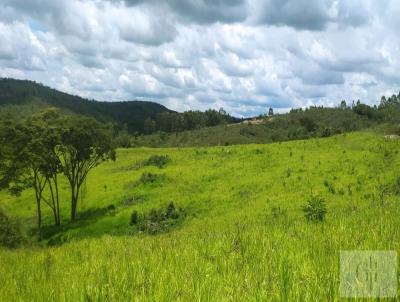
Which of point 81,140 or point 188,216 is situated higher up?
point 81,140

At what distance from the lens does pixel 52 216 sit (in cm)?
5681

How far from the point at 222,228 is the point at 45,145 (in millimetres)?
40398

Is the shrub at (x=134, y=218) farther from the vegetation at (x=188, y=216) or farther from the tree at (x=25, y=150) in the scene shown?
the tree at (x=25, y=150)

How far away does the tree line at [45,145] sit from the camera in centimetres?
4447

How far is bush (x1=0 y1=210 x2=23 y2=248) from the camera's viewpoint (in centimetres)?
3017

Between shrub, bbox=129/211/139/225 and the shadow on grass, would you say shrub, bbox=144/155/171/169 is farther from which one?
shrub, bbox=129/211/139/225

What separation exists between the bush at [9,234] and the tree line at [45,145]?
9067 millimetres

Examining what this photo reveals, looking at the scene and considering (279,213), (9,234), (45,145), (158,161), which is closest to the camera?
(279,213)

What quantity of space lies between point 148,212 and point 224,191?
8.50 m

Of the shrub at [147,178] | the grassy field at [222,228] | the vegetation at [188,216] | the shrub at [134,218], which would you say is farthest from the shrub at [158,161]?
the shrub at [134,218]

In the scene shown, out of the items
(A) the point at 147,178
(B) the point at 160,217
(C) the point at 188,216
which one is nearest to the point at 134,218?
(B) the point at 160,217

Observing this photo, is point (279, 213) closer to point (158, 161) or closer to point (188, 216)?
point (188, 216)

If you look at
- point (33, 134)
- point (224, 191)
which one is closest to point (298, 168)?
point (224, 191)

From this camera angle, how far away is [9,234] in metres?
32.0
